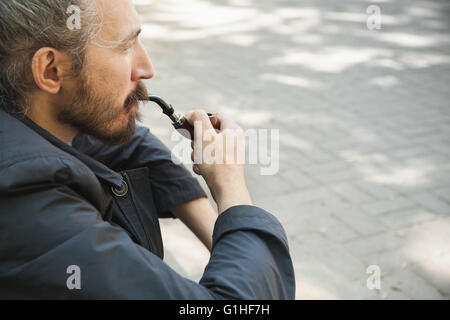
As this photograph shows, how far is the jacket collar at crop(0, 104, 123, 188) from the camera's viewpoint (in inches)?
49.8

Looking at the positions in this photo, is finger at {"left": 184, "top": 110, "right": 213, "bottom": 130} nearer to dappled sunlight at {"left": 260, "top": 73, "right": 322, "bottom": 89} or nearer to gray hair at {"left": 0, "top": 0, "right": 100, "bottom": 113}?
gray hair at {"left": 0, "top": 0, "right": 100, "bottom": 113}

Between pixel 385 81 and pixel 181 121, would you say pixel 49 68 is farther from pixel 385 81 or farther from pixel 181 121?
pixel 385 81

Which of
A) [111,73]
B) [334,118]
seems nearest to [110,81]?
[111,73]

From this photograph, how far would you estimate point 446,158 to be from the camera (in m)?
3.87

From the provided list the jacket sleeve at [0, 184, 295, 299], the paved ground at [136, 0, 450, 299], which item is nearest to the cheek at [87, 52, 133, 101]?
the jacket sleeve at [0, 184, 295, 299]

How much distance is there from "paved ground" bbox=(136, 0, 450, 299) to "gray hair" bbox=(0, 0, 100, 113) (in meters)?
1.67

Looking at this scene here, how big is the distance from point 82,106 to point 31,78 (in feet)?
0.53

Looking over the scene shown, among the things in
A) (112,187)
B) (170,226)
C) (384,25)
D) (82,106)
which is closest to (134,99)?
(82,106)

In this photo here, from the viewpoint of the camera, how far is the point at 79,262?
99cm

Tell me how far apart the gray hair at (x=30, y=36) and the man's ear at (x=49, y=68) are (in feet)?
0.05

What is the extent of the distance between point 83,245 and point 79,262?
3 cm

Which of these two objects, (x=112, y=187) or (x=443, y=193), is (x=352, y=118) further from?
(x=112, y=187)

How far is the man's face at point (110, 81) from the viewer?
1.38 meters

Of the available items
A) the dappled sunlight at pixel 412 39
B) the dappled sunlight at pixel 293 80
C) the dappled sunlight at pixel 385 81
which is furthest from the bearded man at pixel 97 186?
the dappled sunlight at pixel 412 39
